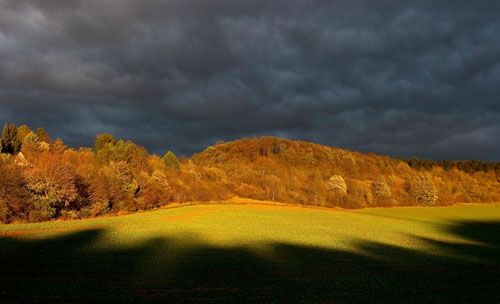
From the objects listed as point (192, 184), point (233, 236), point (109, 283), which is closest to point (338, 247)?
point (233, 236)

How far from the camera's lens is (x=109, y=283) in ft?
86.0

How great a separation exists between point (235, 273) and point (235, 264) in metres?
4.64

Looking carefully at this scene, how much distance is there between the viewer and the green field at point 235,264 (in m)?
23.4

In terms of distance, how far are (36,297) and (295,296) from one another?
14287mm

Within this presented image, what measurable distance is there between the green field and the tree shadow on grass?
8 cm

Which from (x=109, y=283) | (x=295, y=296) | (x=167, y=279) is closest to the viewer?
(x=295, y=296)

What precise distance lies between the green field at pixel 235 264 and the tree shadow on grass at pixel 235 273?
0.08m

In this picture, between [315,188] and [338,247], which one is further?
[315,188]

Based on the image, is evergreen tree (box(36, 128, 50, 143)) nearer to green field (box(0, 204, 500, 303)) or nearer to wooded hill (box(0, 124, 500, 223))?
wooded hill (box(0, 124, 500, 223))

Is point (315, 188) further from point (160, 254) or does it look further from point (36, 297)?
point (36, 297)

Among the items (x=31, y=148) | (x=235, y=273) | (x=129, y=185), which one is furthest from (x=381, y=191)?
(x=235, y=273)

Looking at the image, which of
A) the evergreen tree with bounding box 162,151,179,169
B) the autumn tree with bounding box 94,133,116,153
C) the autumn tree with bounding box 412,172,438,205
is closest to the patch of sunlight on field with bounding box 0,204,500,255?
the autumn tree with bounding box 94,133,116,153

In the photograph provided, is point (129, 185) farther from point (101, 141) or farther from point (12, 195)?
point (12, 195)

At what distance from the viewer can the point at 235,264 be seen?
3619 cm
